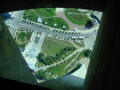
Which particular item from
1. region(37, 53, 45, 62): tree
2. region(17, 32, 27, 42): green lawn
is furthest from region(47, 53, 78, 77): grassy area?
region(17, 32, 27, 42): green lawn

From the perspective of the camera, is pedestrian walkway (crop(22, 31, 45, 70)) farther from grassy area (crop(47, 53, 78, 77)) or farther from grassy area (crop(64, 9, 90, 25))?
grassy area (crop(64, 9, 90, 25))

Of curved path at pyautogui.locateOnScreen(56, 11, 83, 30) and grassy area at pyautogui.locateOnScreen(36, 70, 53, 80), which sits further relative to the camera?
curved path at pyautogui.locateOnScreen(56, 11, 83, 30)

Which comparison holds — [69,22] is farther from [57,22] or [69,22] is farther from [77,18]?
[57,22]

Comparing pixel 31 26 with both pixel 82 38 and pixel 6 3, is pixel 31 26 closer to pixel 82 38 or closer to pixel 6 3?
pixel 82 38

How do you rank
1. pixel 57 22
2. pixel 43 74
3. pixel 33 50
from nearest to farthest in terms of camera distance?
pixel 43 74 → pixel 33 50 → pixel 57 22

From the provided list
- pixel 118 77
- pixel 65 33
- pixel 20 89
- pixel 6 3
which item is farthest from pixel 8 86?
pixel 65 33

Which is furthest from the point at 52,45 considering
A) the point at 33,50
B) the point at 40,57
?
the point at 33,50

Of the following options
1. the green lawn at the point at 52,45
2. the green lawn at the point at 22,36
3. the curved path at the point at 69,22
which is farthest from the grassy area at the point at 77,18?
the green lawn at the point at 22,36
